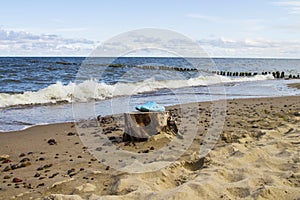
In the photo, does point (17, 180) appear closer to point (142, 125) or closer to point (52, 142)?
point (52, 142)

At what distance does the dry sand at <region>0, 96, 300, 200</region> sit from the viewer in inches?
165

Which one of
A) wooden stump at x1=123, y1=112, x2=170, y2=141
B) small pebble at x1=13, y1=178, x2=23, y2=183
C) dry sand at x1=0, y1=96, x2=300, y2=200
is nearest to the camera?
dry sand at x1=0, y1=96, x2=300, y2=200

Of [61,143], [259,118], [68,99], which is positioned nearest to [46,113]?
[68,99]

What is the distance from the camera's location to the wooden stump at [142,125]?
7.80 meters

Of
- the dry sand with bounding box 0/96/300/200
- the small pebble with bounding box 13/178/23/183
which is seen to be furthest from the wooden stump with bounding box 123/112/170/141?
the small pebble with bounding box 13/178/23/183

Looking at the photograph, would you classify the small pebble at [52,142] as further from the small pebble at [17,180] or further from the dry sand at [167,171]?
the small pebble at [17,180]

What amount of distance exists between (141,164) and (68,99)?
38.6 ft

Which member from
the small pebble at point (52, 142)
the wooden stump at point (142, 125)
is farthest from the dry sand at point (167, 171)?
the wooden stump at point (142, 125)

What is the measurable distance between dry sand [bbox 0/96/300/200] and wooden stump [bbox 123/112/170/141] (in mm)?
275

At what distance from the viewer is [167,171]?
16.4 feet

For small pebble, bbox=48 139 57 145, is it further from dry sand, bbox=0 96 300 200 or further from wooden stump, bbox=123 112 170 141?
wooden stump, bbox=123 112 170 141

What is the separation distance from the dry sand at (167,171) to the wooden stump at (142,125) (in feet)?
0.90

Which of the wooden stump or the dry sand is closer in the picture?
the dry sand

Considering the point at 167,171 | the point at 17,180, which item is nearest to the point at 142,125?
the point at 167,171
